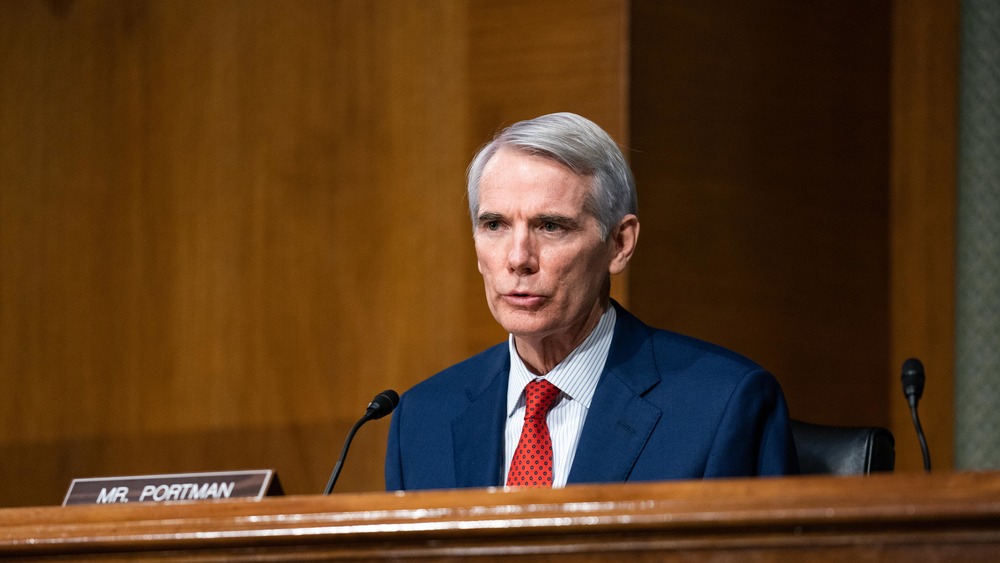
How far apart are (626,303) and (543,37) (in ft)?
2.67

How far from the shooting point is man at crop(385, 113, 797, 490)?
2.18 meters

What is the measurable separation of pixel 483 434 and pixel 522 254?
1.10ft

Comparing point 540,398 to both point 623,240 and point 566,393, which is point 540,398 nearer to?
point 566,393

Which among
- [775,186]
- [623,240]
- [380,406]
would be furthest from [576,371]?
[775,186]

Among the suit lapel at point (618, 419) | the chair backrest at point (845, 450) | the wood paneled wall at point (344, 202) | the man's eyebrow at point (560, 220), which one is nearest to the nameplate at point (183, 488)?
the suit lapel at point (618, 419)

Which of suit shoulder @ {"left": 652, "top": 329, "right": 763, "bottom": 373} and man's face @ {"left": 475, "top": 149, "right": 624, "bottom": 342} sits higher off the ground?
man's face @ {"left": 475, "top": 149, "right": 624, "bottom": 342}

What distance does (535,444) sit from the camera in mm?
2260

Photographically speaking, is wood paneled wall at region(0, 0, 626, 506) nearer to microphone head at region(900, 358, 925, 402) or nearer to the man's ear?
the man's ear

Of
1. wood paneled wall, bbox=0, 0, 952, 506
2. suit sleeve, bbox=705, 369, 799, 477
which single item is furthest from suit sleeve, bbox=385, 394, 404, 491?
wood paneled wall, bbox=0, 0, 952, 506

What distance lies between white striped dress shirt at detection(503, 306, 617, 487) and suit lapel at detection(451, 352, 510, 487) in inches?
0.9

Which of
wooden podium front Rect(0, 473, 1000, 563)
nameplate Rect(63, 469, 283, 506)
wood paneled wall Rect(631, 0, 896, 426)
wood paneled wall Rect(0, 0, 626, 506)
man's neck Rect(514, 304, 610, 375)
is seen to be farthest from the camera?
wood paneled wall Rect(0, 0, 626, 506)

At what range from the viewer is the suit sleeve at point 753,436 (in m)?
2.14

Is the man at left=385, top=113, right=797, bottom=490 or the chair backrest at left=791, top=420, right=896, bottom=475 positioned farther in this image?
the chair backrest at left=791, top=420, right=896, bottom=475

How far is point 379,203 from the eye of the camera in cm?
400
